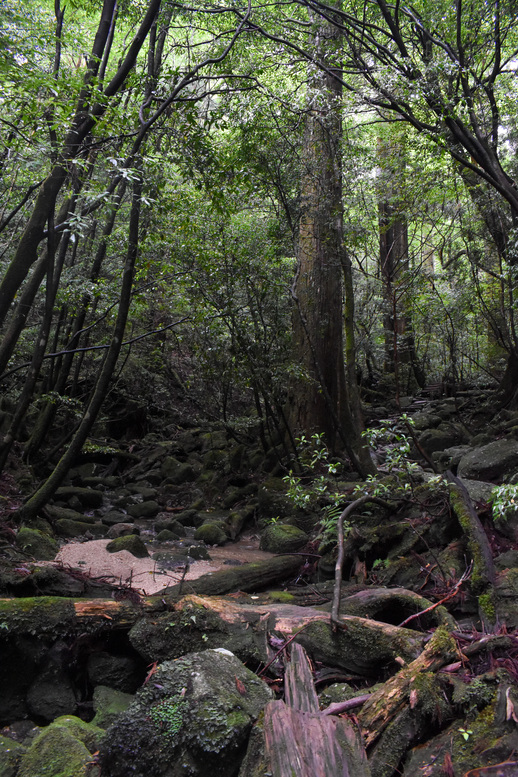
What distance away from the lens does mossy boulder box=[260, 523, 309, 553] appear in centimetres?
635

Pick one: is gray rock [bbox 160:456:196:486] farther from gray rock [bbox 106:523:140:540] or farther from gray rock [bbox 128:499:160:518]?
gray rock [bbox 106:523:140:540]

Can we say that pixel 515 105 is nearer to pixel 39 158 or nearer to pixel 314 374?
pixel 314 374

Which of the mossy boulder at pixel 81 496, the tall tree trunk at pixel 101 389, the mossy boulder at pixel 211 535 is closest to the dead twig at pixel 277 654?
the mossy boulder at pixel 211 535

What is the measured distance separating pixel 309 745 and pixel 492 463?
4.37 meters

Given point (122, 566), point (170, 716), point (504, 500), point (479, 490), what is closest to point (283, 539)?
point (122, 566)

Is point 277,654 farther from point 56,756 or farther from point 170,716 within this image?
point 56,756

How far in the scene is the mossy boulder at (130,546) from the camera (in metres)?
6.04

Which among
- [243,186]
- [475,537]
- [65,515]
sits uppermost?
[243,186]

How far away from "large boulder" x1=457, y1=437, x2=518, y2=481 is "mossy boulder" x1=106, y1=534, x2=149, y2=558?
13.2 feet

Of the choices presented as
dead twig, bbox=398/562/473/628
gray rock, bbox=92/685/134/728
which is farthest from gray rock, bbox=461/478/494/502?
gray rock, bbox=92/685/134/728

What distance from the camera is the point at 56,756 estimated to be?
2303 mm

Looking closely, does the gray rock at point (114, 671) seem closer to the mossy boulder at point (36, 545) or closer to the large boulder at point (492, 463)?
the mossy boulder at point (36, 545)

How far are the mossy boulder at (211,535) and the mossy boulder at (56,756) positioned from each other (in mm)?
5052

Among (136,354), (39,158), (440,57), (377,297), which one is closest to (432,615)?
(39,158)
